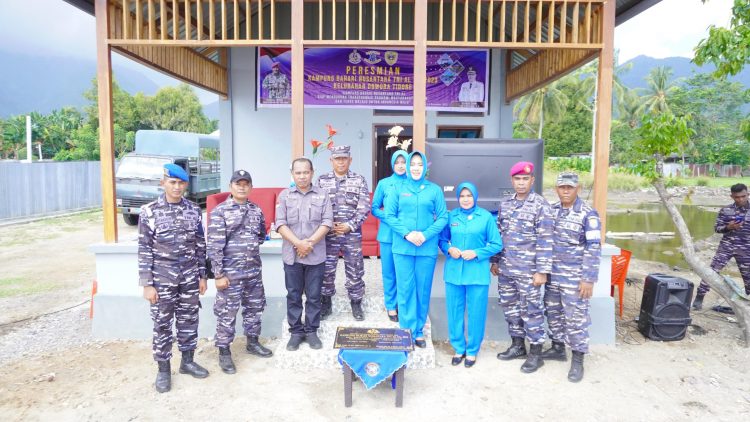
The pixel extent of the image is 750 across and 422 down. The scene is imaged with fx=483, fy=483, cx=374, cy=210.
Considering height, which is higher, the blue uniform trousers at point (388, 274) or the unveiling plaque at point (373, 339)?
the blue uniform trousers at point (388, 274)

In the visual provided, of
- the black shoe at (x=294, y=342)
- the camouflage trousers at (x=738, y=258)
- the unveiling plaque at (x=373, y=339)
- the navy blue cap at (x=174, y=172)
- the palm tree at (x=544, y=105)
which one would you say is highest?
the palm tree at (x=544, y=105)

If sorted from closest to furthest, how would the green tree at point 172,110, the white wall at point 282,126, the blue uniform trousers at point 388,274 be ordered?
the blue uniform trousers at point 388,274 < the white wall at point 282,126 < the green tree at point 172,110

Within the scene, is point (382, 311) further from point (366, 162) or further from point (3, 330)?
point (366, 162)

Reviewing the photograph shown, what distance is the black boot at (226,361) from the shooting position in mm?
3914

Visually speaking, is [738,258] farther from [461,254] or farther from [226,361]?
[226,361]

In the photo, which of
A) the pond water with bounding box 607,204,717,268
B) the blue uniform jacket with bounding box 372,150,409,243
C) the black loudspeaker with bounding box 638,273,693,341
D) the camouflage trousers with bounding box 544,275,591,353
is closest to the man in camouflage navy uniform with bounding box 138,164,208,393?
the blue uniform jacket with bounding box 372,150,409,243

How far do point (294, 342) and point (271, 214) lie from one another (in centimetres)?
387

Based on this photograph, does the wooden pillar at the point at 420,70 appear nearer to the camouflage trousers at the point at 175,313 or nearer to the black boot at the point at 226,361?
the camouflage trousers at the point at 175,313

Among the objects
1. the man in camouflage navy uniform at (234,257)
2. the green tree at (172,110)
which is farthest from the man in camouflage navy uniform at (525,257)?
the green tree at (172,110)

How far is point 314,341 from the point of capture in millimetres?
4039

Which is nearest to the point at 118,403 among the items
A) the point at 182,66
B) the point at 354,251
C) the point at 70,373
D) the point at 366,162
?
the point at 70,373

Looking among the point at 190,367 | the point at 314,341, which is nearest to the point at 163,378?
the point at 190,367

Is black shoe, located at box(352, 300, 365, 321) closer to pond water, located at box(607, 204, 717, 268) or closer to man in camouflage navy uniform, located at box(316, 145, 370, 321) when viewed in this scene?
man in camouflage navy uniform, located at box(316, 145, 370, 321)

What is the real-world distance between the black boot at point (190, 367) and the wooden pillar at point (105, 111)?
165cm
